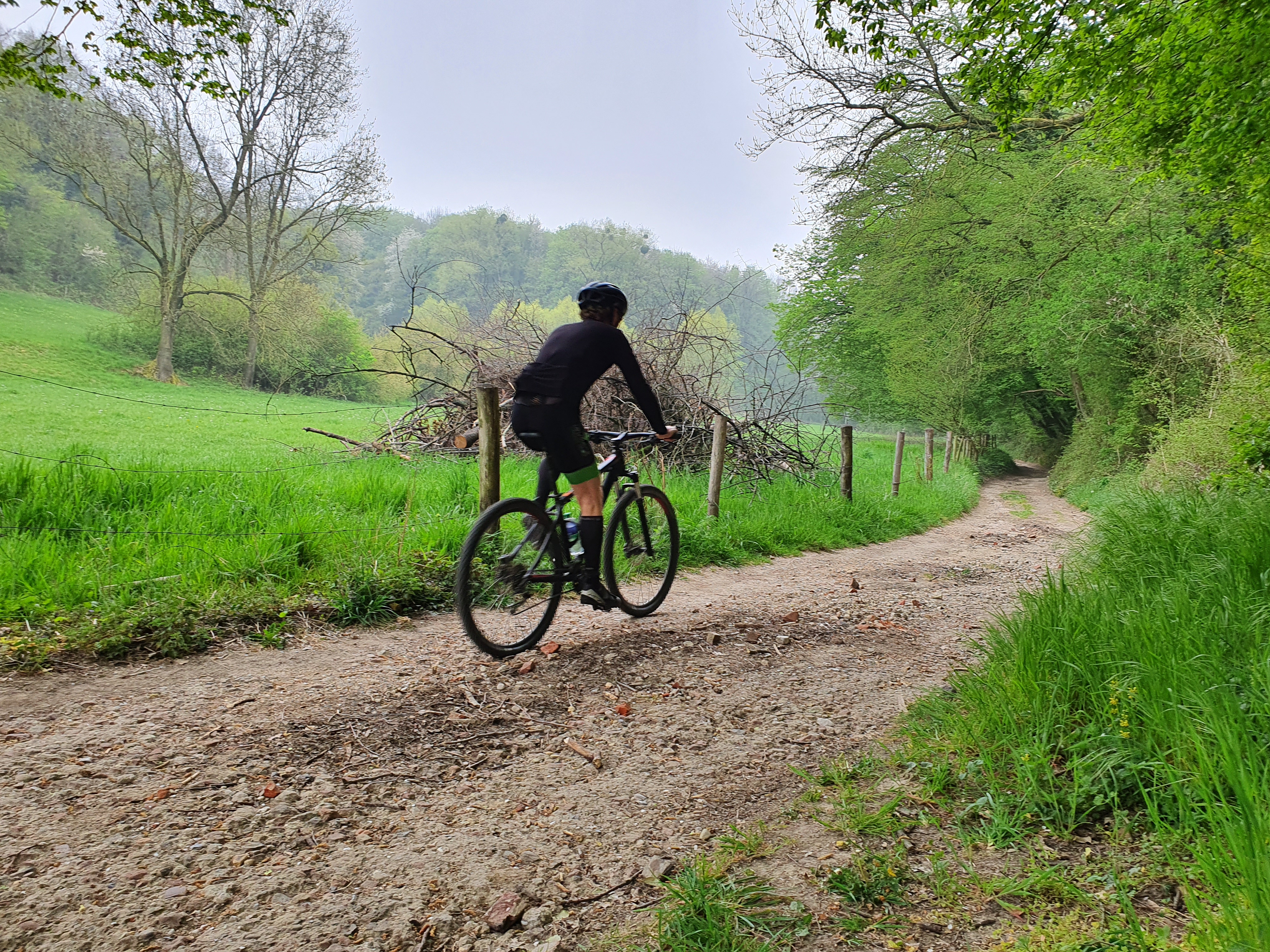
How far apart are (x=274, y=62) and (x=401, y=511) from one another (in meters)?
28.0

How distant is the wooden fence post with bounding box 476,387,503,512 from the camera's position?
217 inches

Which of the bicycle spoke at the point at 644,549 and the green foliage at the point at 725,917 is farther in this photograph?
the bicycle spoke at the point at 644,549

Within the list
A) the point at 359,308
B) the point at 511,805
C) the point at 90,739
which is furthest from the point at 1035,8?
the point at 359,308

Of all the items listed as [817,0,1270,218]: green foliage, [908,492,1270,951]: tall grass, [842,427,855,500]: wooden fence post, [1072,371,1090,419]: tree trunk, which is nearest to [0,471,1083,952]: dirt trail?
[908,492,1270,951]: tall grass

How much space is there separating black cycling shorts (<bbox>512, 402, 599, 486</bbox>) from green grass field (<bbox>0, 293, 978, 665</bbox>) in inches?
69.1

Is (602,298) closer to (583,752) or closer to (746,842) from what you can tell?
(583,752)

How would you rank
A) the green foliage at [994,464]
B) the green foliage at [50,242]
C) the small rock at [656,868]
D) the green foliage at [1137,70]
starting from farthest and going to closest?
the green foliage at [50,242] < the green foliage at [994,464] < the green foliage at [1137,70] < the small rock at [656,868]

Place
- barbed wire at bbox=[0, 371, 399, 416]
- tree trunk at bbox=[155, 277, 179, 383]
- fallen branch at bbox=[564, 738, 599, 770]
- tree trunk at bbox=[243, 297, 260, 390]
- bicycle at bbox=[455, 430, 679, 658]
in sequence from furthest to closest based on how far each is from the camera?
1. tree trunk at bbox=[243, 297, 260, 390]
2. tree trunk at bbox=[155, 277, 179, 383]
3. barbed wire at bbox=[0, 371, 399, 416]
4. bicycle at bbox=[455, 430, 679, 658]
5. fallen branch at bbox=[564, 738, 599, 770]

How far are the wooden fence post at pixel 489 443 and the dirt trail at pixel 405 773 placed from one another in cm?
132

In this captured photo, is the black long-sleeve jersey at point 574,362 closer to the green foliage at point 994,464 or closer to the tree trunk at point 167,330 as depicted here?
the green foliage at point 994,464

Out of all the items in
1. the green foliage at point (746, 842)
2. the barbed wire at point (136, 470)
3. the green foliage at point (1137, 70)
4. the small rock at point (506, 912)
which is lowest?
the small rock at point (506, 912)

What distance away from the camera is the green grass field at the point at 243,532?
4.09m

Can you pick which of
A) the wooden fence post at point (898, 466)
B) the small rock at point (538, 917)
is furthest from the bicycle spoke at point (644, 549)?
the wooden fence post at point (898, 466)

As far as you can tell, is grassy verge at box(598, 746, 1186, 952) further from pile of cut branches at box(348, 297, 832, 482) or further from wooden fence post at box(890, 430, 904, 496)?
wooden fence post at box(890, 430, 904, 496)
